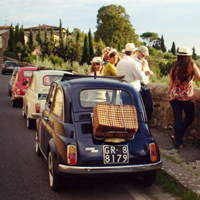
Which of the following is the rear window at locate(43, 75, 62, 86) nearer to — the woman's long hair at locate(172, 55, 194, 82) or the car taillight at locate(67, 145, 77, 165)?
the woman's long hair at locate(172, 55, 194, 82)

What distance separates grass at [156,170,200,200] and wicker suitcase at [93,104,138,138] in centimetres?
99

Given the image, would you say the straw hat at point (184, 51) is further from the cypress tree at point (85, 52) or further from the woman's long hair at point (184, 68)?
the cypress tree at point (85, 52)

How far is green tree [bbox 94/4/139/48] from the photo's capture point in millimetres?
87812

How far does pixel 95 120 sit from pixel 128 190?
119cm

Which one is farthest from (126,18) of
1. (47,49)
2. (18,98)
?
(18,98)

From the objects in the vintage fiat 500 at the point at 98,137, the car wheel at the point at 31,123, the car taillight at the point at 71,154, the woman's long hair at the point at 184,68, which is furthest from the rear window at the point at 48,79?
the car taillight at the point at 71,154

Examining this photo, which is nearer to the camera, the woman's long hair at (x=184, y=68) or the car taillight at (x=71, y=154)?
the car taillight at (x=71, y=154)

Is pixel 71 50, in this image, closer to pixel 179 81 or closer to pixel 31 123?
pixel 31 123

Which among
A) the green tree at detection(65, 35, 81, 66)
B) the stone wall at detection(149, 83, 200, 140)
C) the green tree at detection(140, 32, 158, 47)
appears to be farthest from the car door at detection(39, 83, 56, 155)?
the green tree at detection(140, 32, 158, 47)

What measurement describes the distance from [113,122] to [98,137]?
29cm

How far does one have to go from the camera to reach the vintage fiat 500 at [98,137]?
5262mm

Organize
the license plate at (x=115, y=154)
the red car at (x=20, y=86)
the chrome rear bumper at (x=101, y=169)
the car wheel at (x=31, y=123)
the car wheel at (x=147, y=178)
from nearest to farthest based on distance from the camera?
1. the chrome rear bumper at (x=101, y=169)
2. the license plate at (x=115, y=154)
3. the car wheel at (x=147, y=178)
4. the car wheel at (x=31, y=123)
5. the red car at (x=20, y=86)

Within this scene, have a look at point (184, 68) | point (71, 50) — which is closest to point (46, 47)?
point (71, 50)

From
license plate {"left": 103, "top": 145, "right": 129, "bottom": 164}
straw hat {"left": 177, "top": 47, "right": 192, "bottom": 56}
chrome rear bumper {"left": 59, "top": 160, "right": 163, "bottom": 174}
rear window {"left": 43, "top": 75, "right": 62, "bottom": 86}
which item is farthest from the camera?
rear window {"left": 43, "top": 75, "right": 62, "bottom": 86}
